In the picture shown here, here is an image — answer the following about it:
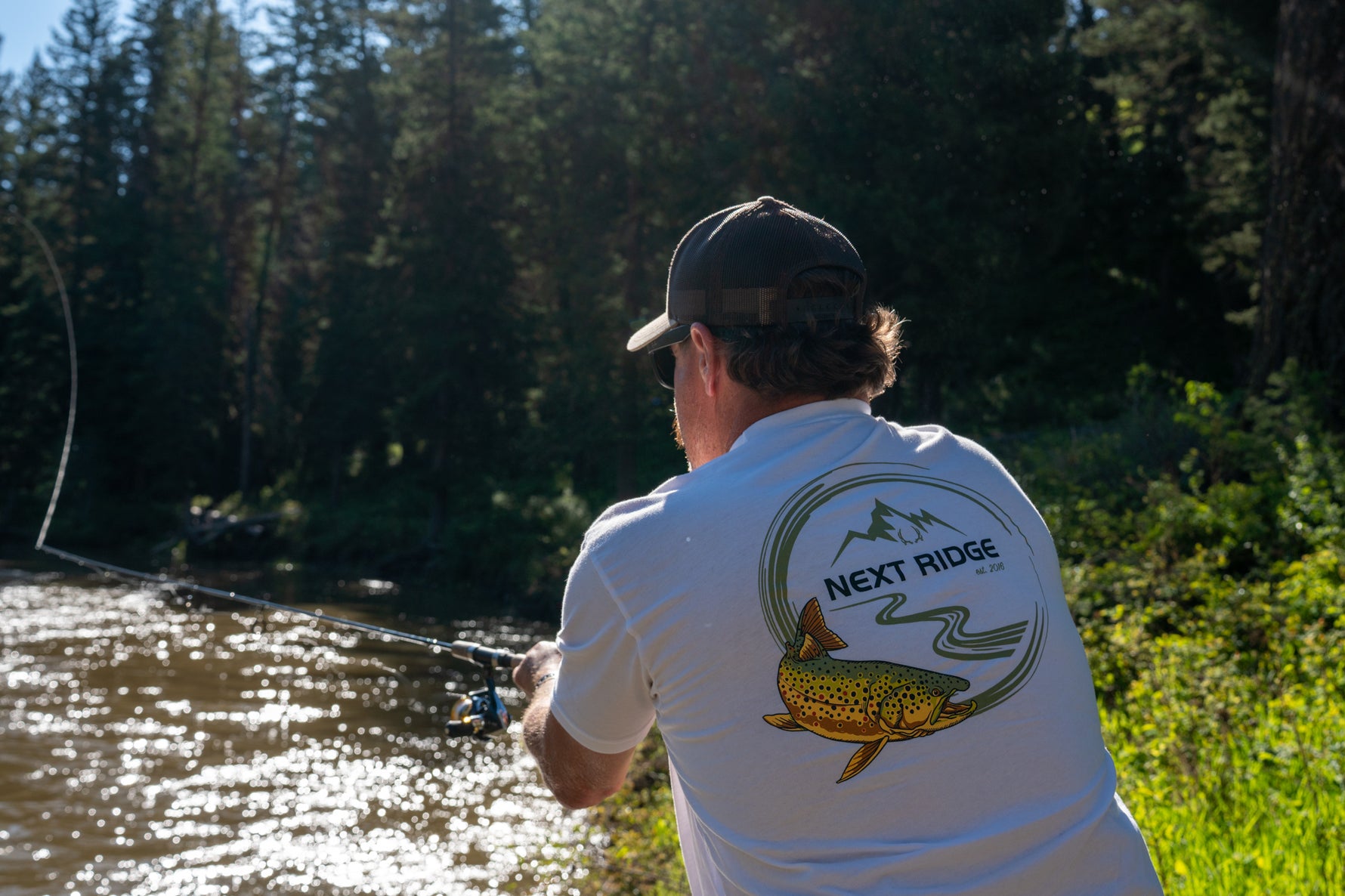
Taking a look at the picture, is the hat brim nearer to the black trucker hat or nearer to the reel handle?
the black trucker hat

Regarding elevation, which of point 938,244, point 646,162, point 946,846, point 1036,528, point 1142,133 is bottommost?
point 946,846

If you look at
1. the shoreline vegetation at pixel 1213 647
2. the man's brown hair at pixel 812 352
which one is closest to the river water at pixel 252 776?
the shoreline vegetation at pixel 1213 647

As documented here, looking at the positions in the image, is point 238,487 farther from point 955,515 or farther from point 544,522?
point 955,515

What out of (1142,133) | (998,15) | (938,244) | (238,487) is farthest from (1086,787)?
(238,487)

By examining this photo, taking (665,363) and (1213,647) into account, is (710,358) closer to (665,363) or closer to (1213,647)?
(665,363)

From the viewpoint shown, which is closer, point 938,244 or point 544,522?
point 938,244

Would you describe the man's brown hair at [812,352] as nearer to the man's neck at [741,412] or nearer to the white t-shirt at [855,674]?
the man's neck at [741,412]

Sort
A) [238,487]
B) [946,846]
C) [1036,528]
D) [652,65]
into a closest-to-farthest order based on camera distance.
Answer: [946,846], [1036,528], [652,65], [238,487]

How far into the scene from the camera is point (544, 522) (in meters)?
22.0

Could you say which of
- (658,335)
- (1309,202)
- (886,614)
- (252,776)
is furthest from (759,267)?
(1309,202)

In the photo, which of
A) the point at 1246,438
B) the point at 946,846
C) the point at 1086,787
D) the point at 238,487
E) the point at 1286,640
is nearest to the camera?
the point at 946,846

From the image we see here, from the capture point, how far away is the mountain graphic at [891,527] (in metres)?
1.58

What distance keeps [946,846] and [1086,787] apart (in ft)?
0.88

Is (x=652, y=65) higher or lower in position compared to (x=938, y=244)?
higher
